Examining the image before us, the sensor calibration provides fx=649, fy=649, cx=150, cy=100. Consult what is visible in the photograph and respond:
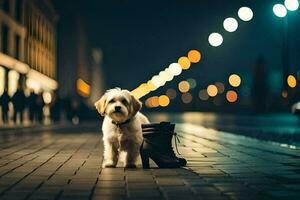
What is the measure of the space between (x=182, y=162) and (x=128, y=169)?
89 cm

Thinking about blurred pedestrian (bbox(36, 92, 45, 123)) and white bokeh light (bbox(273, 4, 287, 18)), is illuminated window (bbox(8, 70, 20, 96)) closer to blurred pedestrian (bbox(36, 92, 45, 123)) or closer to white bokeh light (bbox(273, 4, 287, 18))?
blurred pedestrian (bbox(36, 92, 45, 123))

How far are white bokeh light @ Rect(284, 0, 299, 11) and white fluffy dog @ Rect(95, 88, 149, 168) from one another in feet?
48.6

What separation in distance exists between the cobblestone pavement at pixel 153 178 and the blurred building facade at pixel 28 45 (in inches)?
Answer: 1191

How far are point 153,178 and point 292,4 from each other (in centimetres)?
1627

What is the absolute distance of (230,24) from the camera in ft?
72.3

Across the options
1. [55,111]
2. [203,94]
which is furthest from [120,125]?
[203,94]

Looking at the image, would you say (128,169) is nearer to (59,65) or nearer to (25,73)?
(25,73)

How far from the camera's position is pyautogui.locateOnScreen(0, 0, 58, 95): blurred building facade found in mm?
41375

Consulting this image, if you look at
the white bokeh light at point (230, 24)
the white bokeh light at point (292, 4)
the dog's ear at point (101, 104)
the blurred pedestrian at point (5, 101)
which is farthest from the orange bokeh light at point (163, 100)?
the dog's ear at point (101, 104)

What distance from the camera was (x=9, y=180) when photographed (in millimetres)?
7242

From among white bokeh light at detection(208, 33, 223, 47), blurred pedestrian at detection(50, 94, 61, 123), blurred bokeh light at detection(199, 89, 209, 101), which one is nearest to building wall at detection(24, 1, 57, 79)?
blurred pedestrian at detection(50, 94, 61, 123)

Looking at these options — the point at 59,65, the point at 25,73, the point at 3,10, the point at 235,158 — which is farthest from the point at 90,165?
the point at 59,65

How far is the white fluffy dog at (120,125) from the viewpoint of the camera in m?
8.42

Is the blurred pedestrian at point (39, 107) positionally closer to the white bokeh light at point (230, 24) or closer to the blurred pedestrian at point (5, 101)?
the blurred pedestrian at point (5, 101)
